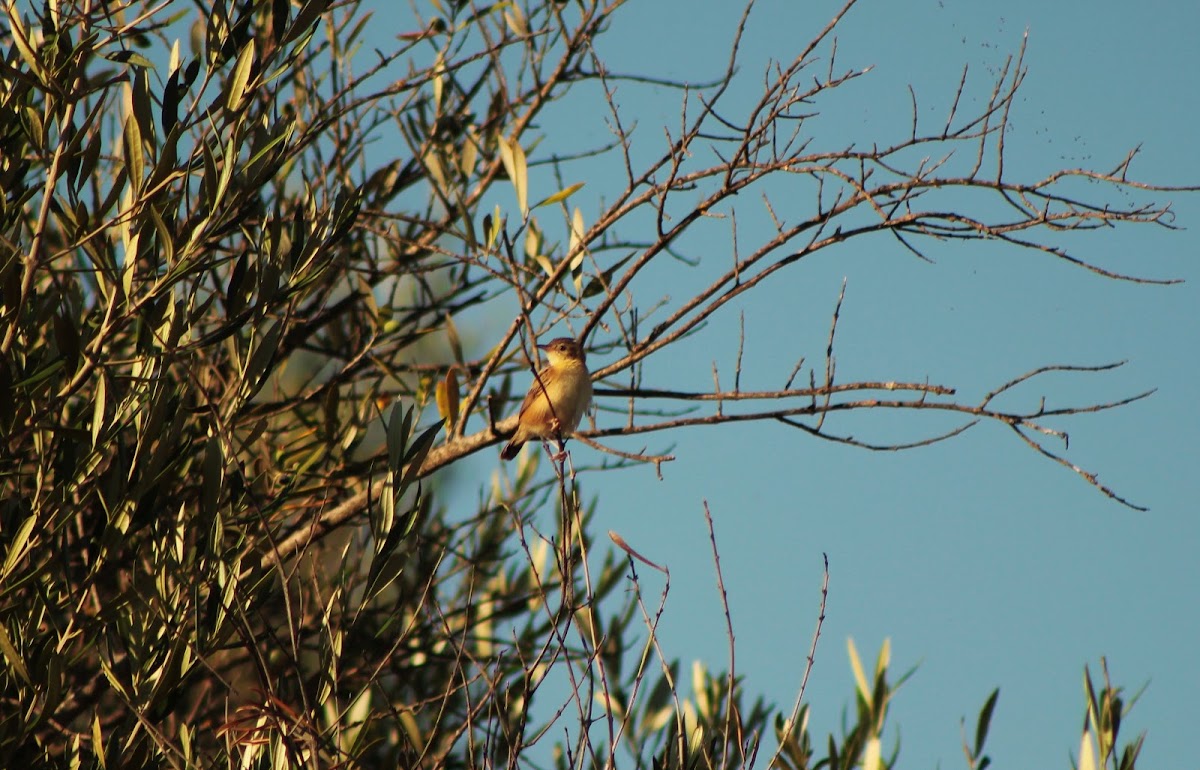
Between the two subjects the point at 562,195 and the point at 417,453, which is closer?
the point at 417,453

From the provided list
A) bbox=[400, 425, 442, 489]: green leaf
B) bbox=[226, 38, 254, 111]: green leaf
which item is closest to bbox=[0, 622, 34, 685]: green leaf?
bbox=[400, 425, 442, 489]: green leaf

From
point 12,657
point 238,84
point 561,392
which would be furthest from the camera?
point 561,392

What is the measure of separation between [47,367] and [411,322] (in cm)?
237

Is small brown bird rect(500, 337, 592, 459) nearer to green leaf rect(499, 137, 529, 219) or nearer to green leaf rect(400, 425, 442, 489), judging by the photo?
green leaf rect(499, 137, 529, 219)

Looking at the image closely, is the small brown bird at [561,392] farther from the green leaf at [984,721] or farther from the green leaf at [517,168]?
the green leaf at [984,721]

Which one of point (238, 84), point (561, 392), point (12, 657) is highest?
point (561, 392)

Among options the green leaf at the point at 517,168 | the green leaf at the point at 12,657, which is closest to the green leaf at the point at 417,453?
the green leaf at the point at 12,657

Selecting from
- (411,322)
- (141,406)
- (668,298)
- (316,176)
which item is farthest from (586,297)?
(141,406)

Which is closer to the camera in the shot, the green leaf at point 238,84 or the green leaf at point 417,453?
the green leaf at point 417,453

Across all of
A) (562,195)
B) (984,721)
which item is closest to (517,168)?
(562,195)

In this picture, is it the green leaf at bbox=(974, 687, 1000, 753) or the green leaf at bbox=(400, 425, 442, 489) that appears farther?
the green leaf at bbox=(974, 687, 1000, 753)

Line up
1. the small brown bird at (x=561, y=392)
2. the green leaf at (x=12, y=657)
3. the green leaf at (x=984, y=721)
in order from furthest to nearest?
the small brown bird at (x=561, y=392), the green leaf at (x=984, y=721), the green leaf at (x=12, y=657)

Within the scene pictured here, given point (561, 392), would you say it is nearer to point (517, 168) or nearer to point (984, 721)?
point (517, 168)

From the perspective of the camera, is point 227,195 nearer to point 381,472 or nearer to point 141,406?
point 141,406
